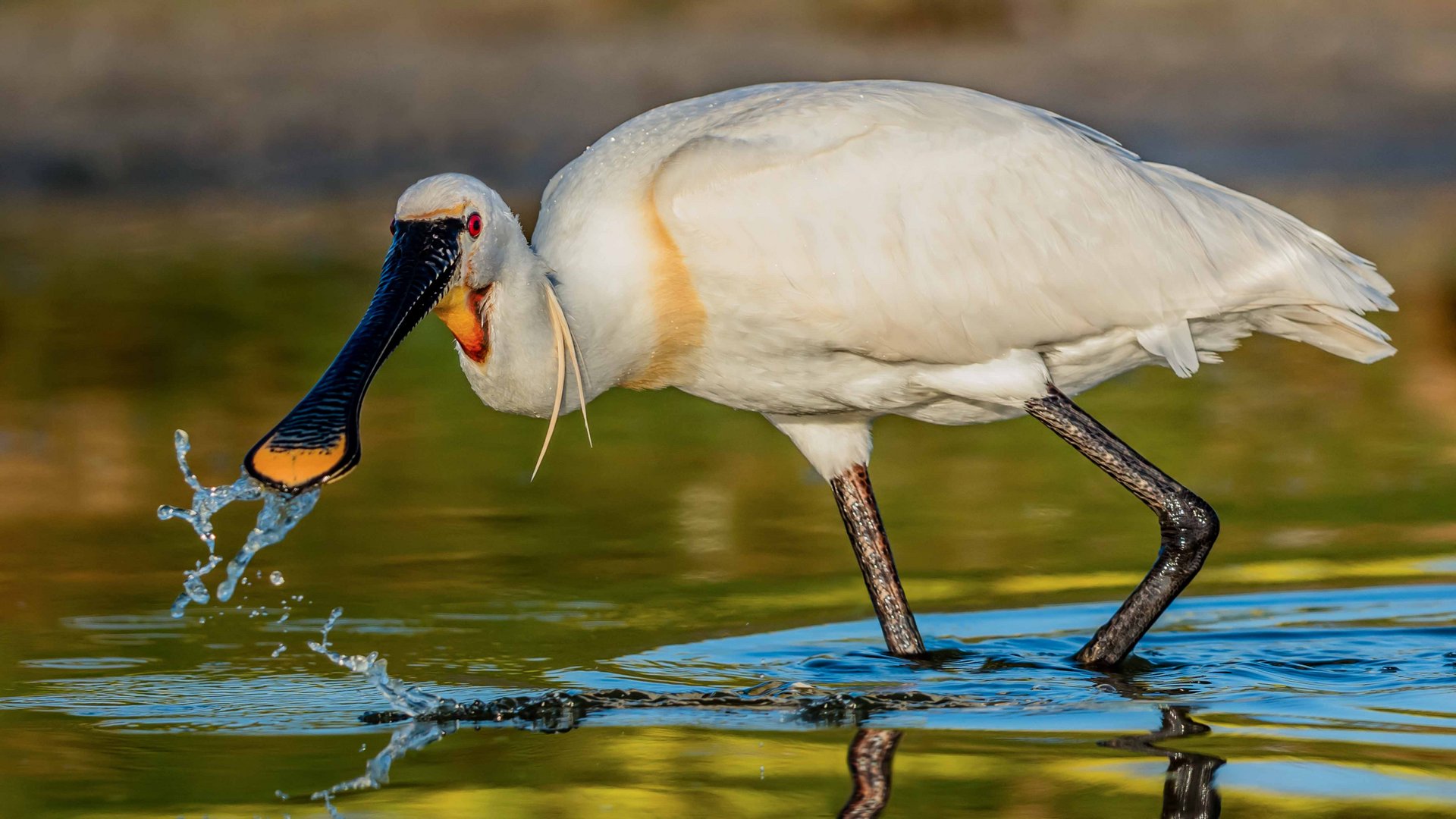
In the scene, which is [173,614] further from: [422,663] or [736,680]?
[736,680]

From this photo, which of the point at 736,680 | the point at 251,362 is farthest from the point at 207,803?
the point at 251,362

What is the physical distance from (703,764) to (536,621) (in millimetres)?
1712

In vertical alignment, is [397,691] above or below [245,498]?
below

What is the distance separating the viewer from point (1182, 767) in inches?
205

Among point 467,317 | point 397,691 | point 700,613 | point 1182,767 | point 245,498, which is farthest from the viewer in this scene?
point 700,613

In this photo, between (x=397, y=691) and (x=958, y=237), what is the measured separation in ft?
6.30

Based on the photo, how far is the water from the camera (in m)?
5.20

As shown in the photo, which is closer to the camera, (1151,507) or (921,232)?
(921,232)

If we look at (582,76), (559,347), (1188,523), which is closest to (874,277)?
(559,347)

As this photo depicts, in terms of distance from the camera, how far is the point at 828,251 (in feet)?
20.9

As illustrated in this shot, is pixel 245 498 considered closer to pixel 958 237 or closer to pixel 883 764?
pixel 883 764

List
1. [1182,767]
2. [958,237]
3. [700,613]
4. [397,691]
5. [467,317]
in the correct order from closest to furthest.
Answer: [1182,767] < [397,691] < [467,317] < [958,237] < [700,613]

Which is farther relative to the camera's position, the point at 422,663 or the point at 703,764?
the point at 422,663

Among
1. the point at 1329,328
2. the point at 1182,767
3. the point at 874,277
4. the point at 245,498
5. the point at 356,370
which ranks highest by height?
the point at 1329,328
